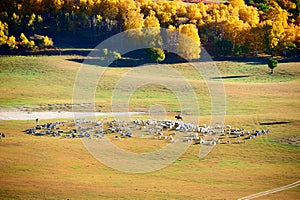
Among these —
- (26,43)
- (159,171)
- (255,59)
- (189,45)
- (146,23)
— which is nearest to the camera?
(159,171)

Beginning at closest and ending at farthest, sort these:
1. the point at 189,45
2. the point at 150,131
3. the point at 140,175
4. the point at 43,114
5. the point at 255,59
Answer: the point at 140,175 → the point at 150,131 → the point at 43,114 → the point at 189,45 → the point at 255,59

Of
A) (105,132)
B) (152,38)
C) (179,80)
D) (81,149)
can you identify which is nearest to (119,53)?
(152,38)

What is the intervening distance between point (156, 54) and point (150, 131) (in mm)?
43574

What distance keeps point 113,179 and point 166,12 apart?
83566mm

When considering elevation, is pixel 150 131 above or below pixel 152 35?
below

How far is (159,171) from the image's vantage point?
57062mm

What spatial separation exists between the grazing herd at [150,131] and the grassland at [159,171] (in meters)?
2.02

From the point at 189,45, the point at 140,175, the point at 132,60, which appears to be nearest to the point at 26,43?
the point at 132,60

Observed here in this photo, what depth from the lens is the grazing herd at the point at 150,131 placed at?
226 feet

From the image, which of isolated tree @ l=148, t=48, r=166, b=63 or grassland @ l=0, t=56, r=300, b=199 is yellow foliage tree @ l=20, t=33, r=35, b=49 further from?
isolated tree @ l=148, t=48, r=166, b=63

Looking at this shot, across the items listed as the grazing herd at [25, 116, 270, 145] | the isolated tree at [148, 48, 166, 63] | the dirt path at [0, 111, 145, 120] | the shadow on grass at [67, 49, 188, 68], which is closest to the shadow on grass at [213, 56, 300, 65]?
the shadow on grass at [67, 49, 188, 68]

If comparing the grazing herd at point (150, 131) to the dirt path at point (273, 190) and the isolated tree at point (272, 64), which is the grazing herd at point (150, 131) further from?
the isolated tree at point (272, 64)

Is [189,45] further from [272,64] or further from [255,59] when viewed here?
[272,64]

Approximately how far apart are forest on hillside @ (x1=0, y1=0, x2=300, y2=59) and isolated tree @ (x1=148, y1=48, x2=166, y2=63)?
5.53 m
